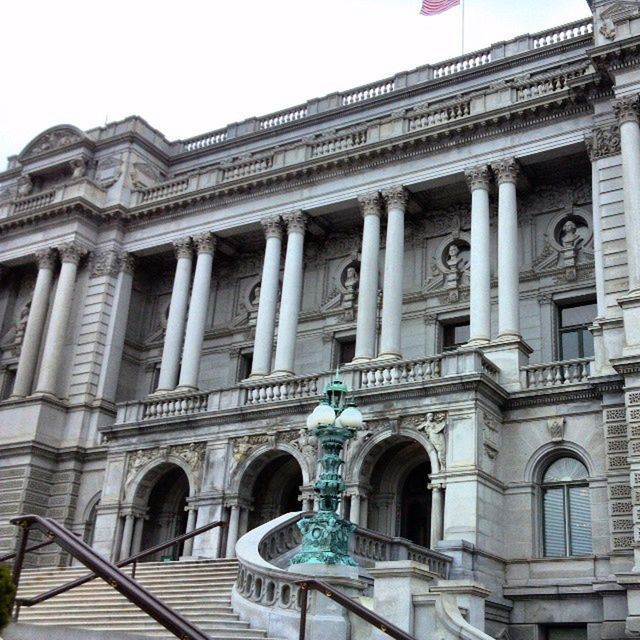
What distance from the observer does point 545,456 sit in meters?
26.6

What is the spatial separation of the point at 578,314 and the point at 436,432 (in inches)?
334

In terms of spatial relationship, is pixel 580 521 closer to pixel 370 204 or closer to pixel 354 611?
pixel 370 204

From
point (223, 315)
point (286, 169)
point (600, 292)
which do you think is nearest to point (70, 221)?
point (223, 315)

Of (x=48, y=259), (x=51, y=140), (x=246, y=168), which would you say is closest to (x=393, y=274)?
(x=246, y=168)

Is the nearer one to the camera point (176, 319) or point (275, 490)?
point (275, 490)

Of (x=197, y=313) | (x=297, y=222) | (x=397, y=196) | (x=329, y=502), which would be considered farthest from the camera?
(x=197, y=313)

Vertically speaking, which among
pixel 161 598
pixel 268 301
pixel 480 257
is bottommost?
pixel 161 598

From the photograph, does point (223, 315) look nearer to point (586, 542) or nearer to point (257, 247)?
point (257, 247)

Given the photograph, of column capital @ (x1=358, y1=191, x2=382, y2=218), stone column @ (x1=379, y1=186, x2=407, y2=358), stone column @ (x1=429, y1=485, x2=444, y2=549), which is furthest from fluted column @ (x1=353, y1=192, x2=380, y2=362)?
stone column @ (x1=429, y1=485, x2=444, y2=549)

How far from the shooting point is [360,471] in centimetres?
2697

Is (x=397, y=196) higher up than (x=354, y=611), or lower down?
Result: higher up

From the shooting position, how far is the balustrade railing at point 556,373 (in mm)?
26922

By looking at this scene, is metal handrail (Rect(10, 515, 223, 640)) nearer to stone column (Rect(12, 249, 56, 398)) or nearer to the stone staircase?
the stone staircase

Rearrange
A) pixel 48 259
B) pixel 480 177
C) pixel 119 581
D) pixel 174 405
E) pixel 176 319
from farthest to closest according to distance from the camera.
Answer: pixel 48 259
pixel 176 319
pixel 174 405
pixel 480 177
pixel 119 581
